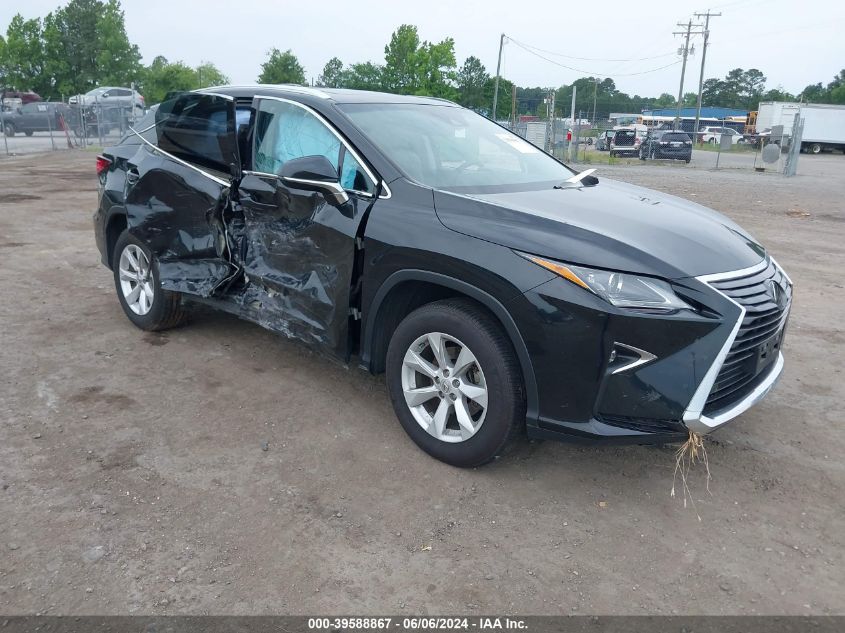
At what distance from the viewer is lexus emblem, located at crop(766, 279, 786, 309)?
3260 millimetres

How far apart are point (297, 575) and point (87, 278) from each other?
5.34 metres

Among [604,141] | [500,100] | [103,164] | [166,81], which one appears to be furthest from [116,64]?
[103,164]

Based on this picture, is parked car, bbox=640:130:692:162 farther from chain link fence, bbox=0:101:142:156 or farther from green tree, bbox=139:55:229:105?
green tree, bbox=139:55:229:105

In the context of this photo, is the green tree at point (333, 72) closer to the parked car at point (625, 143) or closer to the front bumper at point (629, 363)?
the parked car at point (625, 143)

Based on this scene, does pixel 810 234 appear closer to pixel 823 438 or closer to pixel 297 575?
pixel 823 438

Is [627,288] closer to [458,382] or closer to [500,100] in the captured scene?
[458,382]

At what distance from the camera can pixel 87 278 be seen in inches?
274

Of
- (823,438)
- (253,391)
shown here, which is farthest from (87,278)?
(823,438)

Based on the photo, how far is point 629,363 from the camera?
2898 mm

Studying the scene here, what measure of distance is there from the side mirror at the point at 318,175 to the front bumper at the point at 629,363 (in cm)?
126

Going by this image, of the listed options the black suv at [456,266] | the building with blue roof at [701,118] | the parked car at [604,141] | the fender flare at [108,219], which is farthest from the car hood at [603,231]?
the building with blue roof at [701,118]

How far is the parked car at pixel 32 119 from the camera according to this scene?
30.1m

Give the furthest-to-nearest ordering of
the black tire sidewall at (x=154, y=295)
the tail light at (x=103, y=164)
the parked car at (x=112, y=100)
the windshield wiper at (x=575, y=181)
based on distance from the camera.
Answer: the parked car at (x=112, y=100)
the tail light at (x=103, y=164)
the black tire sidewall at (x=154, y=295)
the windshield wiper at (x=575, y=181)

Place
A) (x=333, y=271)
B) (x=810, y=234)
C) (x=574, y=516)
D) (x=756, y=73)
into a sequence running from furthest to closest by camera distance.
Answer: (x=756, y=73)
(x=810, y=234)
(x=333, y=271)
(x=574, y=516)
